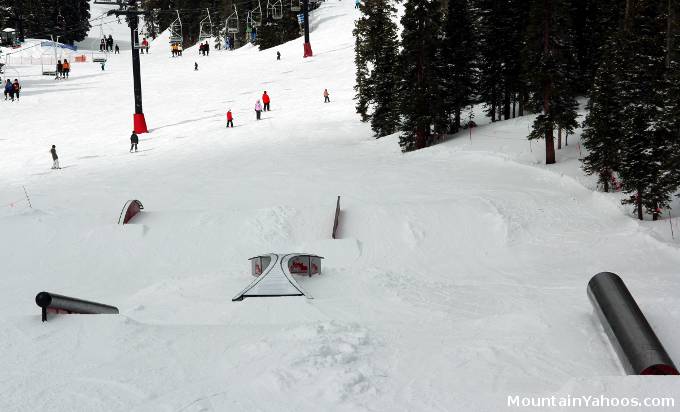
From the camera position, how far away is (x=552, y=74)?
22969 mm

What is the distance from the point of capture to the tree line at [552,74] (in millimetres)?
17109

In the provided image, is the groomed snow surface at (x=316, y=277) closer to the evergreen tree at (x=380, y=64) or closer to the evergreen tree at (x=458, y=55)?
the evergreen tree at (x=380, y=64)

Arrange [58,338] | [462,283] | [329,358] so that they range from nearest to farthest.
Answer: [329,358], [58,338], [462,283]

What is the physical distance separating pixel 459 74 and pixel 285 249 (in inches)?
761

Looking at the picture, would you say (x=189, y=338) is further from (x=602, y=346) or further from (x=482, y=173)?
(x=482, y=173)

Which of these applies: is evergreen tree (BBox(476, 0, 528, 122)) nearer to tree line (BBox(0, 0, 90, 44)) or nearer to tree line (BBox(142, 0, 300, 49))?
tree line (BBox(142, 0, 300, 49))

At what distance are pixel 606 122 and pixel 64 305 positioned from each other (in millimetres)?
17815

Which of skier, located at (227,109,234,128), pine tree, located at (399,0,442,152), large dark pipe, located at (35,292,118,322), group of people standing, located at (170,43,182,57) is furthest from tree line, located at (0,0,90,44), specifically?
large dark pipe, located at (35,292,118,322)

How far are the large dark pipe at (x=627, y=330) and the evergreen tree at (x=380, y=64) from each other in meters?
23.5

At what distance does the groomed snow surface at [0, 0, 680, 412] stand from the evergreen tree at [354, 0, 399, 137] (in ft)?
4.18

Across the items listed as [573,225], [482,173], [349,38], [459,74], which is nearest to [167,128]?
[459,74]

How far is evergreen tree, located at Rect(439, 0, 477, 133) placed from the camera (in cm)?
3070

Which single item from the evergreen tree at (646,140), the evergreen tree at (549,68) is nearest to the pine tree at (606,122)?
the evergreen tree at (646,140)

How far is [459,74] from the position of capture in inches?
1243
